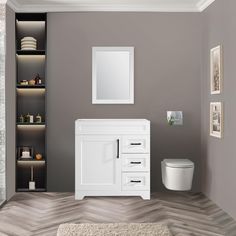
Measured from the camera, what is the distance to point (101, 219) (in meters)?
4.52

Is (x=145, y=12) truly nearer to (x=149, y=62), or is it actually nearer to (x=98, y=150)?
(x=149, y=62)

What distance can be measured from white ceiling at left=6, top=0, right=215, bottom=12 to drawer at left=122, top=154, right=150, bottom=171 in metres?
1.96

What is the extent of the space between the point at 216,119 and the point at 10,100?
2.52 m

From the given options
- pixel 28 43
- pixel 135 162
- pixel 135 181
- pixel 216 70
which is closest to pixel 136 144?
pixel 135 162

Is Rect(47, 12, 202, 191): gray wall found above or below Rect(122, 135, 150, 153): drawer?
above

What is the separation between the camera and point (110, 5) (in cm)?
588

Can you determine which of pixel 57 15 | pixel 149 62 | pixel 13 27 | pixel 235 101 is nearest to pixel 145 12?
pixel 149 62

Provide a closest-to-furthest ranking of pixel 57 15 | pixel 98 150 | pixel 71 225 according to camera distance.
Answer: pixel 71 225 → pixel 98 150 → pixel 57 15

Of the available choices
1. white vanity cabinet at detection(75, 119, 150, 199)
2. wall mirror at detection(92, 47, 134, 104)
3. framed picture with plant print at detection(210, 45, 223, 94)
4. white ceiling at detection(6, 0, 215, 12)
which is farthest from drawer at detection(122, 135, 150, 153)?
white ceiling at detection(6, 0, 215, 12)

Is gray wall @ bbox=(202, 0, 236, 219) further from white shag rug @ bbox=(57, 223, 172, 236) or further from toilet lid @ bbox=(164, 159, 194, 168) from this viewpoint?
white shag rug @ bbox=(57, 223, 172, 236)

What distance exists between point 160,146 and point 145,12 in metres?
1.81

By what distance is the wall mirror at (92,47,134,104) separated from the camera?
5984 millimetres

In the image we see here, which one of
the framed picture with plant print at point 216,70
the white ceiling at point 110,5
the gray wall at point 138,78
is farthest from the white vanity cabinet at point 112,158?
the white ceiling at point 110,5

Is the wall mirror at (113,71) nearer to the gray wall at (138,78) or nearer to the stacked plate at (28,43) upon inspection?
the gray wall at (138,78)
